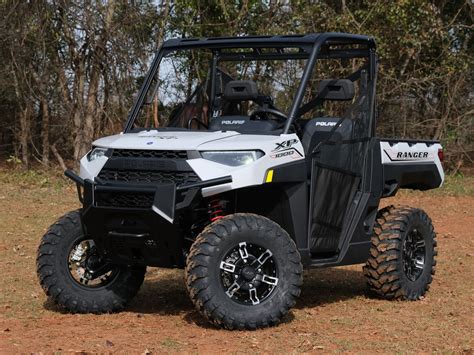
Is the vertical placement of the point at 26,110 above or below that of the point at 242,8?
below

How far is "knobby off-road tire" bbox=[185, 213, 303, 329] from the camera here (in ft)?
21.3

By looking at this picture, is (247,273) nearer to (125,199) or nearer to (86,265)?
(125,199)

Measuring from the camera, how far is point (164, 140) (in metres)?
6.89

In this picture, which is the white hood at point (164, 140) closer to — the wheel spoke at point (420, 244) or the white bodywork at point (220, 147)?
the white bodywork at point (220, 147)

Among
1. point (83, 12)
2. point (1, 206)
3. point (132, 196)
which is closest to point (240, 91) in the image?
point (132, 196)

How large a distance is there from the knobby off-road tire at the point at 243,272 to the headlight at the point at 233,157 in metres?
0.36

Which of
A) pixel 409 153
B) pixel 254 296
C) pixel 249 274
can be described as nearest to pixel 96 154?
pixel 249 274

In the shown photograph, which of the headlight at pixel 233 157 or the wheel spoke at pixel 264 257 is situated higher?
the headlight at pixel 233 157

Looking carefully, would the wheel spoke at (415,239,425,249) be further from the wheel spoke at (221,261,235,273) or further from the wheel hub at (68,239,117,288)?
the wheel hub at (68,239,117,288)

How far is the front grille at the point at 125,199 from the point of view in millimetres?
6574

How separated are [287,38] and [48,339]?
2836mm

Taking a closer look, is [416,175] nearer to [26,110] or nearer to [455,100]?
[455,100]

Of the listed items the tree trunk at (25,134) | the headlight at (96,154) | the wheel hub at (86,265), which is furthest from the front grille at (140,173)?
the tree trunk at (25,134)

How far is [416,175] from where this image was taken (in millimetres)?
8656
